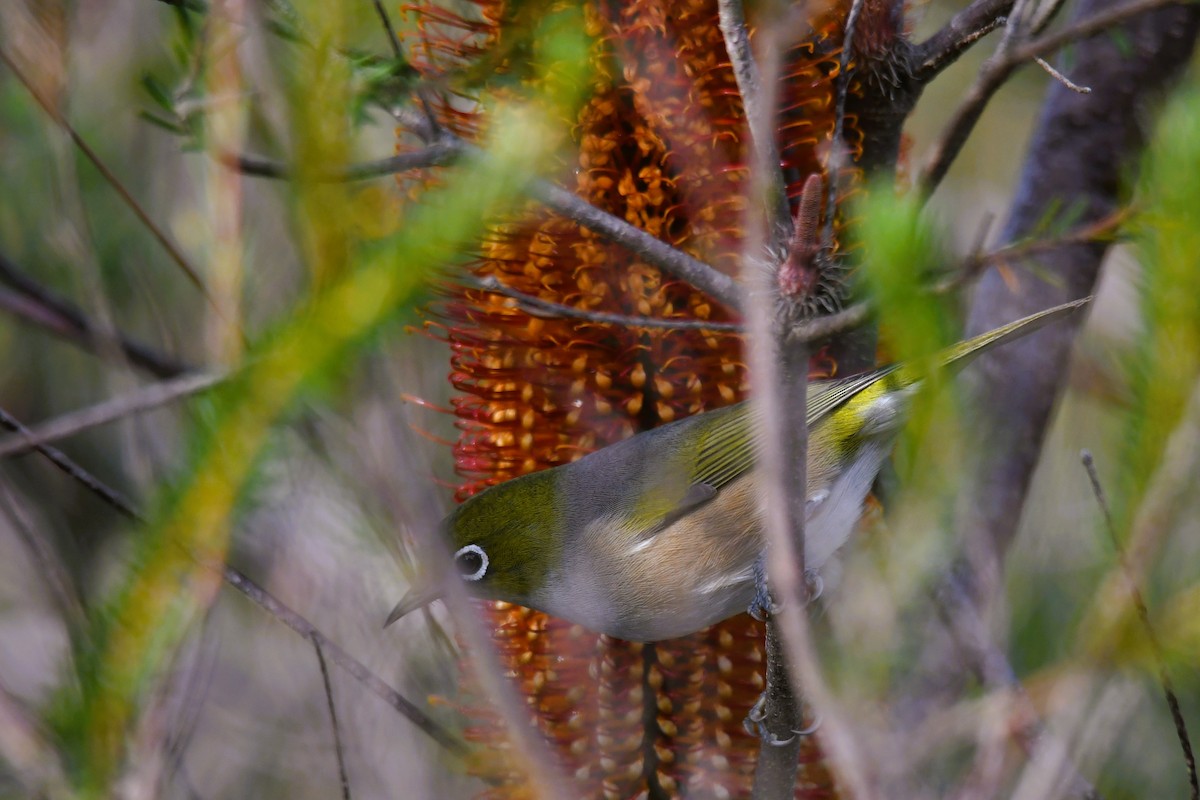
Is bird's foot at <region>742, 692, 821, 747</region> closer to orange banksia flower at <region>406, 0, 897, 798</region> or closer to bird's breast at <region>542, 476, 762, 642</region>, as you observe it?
orange banksia flower at <region>406, 0, 897, 798</region>

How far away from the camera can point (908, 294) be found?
133 cm

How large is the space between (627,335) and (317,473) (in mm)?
902

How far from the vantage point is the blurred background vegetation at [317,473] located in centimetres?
123

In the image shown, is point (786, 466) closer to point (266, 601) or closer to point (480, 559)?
point (266, 601)

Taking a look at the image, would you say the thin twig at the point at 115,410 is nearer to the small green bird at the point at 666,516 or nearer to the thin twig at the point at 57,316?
the small green bird at the point at 666,516

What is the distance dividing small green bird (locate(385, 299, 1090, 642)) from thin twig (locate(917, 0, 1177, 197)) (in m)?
0.40

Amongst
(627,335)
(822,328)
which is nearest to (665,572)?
(627,335)

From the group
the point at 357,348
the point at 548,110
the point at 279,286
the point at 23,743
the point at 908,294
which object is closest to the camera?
the point at 357,348

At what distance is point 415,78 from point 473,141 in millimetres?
479

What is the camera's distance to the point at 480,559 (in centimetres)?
272

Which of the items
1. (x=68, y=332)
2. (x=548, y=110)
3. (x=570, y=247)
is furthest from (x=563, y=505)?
(x=68, y=332)

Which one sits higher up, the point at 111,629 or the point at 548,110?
the point at 548,110

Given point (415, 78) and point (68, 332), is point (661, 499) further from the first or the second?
point (68, 332)

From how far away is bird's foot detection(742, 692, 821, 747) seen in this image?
2.09m
